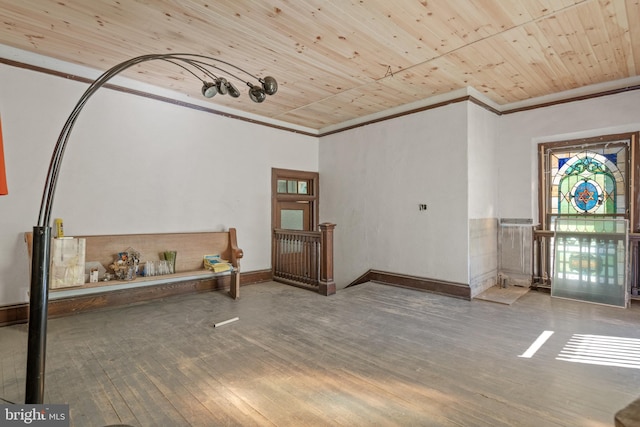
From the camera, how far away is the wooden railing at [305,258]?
478cm

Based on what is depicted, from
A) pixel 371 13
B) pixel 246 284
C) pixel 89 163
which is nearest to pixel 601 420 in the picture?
pixel 371 13


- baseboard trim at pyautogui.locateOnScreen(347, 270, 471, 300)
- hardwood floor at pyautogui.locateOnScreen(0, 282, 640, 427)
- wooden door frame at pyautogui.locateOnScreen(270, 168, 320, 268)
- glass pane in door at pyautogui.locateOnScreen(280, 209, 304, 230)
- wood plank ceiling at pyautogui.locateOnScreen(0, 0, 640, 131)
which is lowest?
hardwood floor at pyautogui.locateOnScreen(0, 282, 640, 427)

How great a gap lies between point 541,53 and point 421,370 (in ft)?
11.5

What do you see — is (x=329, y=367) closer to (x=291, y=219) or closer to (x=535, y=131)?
(x=291, y=219)

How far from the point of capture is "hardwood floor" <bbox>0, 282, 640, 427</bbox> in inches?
77.9

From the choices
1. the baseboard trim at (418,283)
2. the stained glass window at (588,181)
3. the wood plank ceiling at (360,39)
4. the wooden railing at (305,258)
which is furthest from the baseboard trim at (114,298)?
the stained glass window at (588,181)

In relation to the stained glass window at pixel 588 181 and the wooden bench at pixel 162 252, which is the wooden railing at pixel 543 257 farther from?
the wooden bench at pixel 162 252

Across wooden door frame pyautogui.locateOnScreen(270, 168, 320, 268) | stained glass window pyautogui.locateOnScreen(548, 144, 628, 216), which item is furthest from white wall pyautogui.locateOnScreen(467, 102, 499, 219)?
wooden door frame pyautogui.locateOnScreen(270, 168, 320, 268)

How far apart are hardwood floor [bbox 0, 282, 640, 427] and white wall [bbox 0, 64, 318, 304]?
3.82 ft

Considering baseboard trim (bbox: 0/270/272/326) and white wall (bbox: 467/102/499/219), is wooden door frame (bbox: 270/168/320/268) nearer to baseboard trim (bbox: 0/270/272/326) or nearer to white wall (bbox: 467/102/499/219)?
baseboard trim (bbox: 0/270/272/326)

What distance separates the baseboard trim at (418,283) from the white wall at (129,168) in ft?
5.99

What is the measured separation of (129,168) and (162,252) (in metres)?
1.18

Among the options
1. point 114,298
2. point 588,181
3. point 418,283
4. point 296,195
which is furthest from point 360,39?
point 114,298

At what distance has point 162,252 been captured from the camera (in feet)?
14.8
